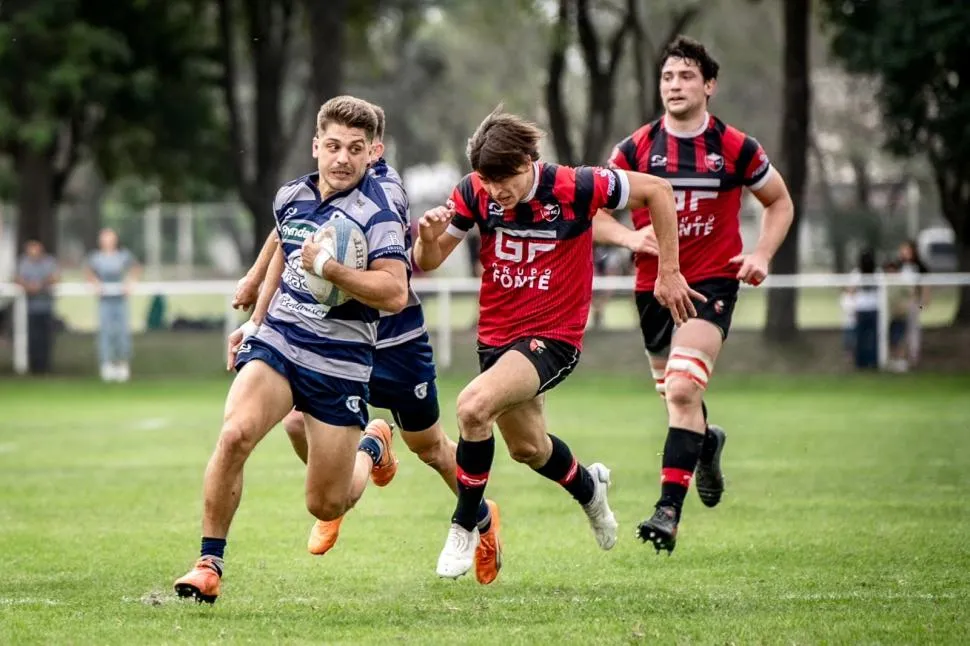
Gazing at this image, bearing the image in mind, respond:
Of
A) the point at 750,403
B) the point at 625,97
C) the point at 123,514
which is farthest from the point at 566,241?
the point at 625,97

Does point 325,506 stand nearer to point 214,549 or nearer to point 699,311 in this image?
point 214,549

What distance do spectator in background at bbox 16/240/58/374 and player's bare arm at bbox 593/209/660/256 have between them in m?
17.4

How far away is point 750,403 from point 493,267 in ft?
40.2

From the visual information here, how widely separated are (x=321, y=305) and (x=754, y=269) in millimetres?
2429

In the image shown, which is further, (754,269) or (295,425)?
(754,269)

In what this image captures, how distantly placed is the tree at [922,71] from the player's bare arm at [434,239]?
1881 centimetres

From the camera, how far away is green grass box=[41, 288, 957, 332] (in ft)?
83.0

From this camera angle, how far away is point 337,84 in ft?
87.0

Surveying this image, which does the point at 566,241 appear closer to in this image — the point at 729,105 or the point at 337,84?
the point at 337,84

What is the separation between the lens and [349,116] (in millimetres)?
7035

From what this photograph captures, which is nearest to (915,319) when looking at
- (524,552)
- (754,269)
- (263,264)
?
(754,269)

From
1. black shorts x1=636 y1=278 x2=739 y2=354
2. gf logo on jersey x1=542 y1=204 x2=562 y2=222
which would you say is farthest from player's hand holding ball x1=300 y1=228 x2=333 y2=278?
black shorts x1=636 y1=278 x2=739 y2=354

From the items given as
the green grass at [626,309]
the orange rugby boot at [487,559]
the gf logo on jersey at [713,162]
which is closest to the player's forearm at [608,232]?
the gf logo on jersey at [713,162]

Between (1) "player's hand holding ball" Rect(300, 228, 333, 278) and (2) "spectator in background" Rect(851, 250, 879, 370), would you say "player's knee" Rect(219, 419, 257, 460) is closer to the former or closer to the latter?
(1) "player's hand holding ball" Rect(300, 228, 333, 278)
